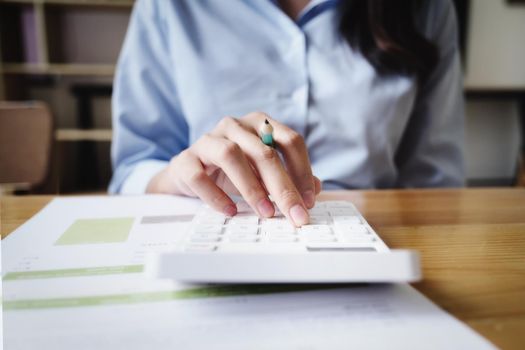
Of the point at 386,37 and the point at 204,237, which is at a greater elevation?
the point at 386,37

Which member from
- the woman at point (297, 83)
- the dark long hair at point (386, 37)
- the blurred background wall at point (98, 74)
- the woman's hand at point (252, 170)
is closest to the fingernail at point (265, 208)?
the woman's hand at point (252, 170)

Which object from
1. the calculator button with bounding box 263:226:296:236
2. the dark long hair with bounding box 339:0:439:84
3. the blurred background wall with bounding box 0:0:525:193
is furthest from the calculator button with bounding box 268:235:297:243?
the blurred background wall with bounding box 0:0:525:193

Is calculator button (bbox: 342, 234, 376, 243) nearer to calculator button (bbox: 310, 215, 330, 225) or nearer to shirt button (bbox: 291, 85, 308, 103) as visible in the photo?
calculator button (bbox: 310, 215, 330, 225)

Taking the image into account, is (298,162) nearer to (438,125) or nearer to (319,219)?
(319,219)

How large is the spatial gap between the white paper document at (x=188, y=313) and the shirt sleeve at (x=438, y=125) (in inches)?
17.6

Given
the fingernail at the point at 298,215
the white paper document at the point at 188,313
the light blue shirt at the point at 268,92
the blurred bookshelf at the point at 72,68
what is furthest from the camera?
the blurred bookshelf at the point at 72,68

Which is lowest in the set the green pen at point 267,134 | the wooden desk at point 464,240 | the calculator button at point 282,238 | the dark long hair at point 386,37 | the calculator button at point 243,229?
the wooden desk at point 464,240

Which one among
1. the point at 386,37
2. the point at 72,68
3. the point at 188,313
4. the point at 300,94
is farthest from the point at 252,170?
the point at 72,68

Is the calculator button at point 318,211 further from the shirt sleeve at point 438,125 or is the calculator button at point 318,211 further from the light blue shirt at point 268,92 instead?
the shirt sleeve at point 438,125

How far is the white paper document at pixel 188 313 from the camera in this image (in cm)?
15

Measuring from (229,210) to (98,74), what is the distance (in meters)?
1.66

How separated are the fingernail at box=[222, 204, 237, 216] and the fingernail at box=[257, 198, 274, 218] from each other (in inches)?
0.9

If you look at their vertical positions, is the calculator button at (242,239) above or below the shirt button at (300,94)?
below

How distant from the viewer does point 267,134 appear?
0.31 metres
